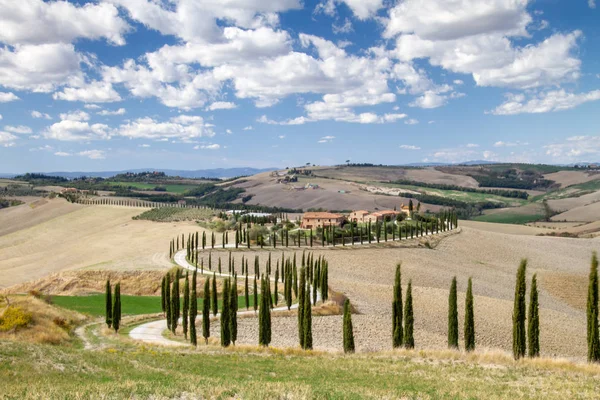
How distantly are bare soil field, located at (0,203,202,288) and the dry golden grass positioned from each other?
99.4 feet

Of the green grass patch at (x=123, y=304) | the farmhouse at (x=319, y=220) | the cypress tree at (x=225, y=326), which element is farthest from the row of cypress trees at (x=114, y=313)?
the farmhouse at (x=319, y=220)

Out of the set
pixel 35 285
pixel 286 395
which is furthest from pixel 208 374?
pixel 35 285

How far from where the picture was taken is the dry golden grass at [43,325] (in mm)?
30688

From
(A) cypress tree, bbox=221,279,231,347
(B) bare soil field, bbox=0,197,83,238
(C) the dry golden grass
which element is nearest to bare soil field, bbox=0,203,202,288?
(B) bare soil field, bbox=0,197,83,238

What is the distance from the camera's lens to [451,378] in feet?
70.9

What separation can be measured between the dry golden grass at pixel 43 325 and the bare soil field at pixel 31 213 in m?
116

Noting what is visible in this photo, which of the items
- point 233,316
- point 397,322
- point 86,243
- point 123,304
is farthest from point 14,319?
point 86,243

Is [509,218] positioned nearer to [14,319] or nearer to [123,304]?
[123,304]

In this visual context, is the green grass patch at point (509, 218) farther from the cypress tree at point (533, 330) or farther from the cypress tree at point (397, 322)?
the cypress tree at point (533, 330)

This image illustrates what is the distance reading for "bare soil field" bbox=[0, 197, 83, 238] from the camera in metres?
148

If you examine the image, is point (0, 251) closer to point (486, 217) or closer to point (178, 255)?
point (178, 255)

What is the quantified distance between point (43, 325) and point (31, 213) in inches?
5739

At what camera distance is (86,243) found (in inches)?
4151

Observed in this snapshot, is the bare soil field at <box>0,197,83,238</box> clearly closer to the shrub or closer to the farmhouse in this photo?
the farmhouse
